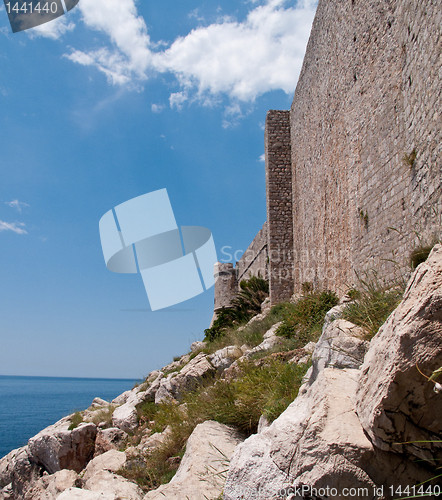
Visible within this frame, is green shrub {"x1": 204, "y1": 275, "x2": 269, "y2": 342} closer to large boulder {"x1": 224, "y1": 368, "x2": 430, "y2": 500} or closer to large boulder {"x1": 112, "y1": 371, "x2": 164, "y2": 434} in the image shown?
large boulder {"x1": 112, "y1": 371, "x2": 164, "y2": 434}

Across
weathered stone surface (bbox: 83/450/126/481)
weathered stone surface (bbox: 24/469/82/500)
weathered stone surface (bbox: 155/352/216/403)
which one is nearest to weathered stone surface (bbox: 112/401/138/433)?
weathered stone surface (bbox: 155/352/216/403)

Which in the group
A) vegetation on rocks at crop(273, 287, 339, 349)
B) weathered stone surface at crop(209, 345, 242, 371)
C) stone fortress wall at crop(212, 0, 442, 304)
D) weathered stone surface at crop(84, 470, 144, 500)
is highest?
stone fortress wall at crop(212, 0, 442, 304)

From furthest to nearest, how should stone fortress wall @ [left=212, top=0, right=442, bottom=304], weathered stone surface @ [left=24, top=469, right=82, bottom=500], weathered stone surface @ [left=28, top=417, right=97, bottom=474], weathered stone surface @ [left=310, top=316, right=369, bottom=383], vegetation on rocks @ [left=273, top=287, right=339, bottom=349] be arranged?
1. vegetation on rocks @ [left=273, top=287, right=339, bottom=349]
2. weathered stone surface @ [left=28, top=417, right=97, bottom=474]
3. weathered stone surface @ [left=24, top=469, right=82, bottom=500]
4. stone fortress wall @ [left=212, top=0, right=442, bottom=304]
5. weathered stone surface @ [left=310, top=316, right=369, bottom=383]

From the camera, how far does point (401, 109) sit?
530cm

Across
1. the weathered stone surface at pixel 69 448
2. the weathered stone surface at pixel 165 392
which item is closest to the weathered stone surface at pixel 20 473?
the weathered stone surface at pixel 69 448

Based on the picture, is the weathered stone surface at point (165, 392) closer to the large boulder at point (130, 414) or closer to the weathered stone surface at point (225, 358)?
the large boulder at point (130, 414)

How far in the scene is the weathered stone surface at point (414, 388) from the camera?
1.67 meters

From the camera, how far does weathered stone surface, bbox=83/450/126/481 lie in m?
4.89

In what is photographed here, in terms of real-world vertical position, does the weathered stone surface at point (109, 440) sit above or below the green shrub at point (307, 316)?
below

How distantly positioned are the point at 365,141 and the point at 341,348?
4920mm

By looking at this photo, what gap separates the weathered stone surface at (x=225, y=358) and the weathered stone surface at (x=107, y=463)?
82.3 inches

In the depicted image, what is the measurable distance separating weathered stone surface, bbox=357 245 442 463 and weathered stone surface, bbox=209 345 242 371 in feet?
16.0

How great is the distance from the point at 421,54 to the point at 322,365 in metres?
3.91

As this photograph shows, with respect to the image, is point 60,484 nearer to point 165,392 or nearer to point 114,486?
A: point 114,486
